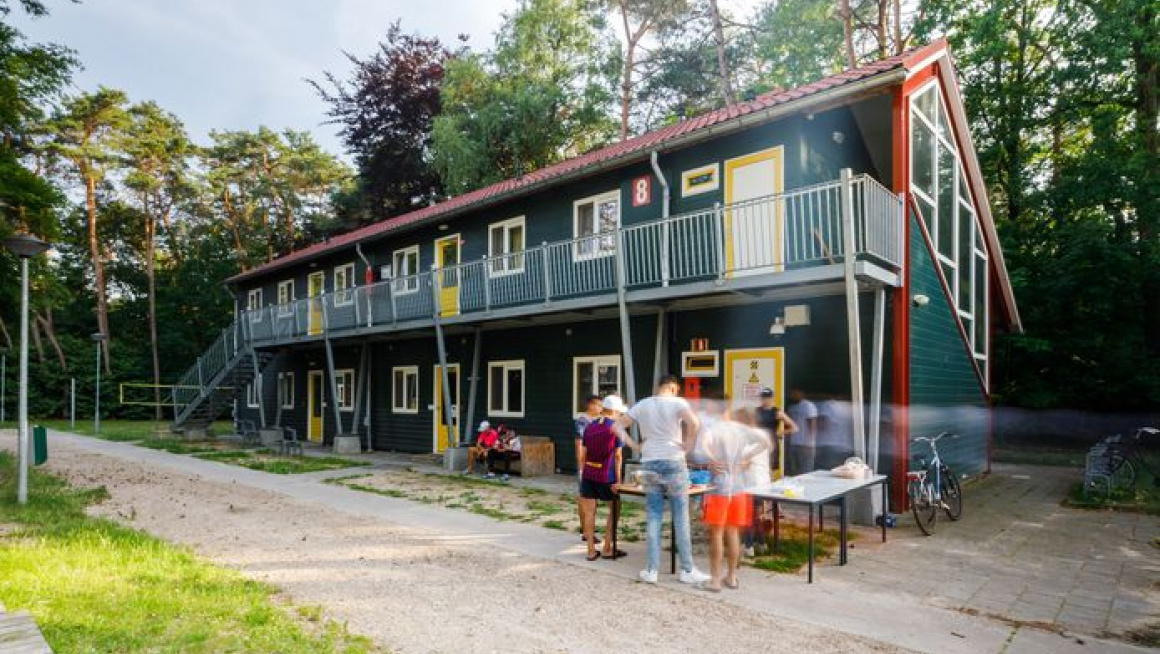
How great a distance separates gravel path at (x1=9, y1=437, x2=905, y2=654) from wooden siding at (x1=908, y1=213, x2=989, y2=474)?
235 inches

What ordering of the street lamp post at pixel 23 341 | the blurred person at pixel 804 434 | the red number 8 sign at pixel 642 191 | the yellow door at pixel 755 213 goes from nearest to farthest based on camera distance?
the street lamp post at pixel 23 341
the blurred person at pixel 804 434
the yellow door at pixel 755 213
the red number 8 sign at pixel 642 191

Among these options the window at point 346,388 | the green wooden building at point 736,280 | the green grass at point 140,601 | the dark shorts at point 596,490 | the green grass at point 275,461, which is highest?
the green wooden building at point 736,280

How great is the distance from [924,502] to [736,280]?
372cm

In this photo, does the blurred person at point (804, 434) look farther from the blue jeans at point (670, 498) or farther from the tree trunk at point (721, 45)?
the tree trunk at point (721, 45)

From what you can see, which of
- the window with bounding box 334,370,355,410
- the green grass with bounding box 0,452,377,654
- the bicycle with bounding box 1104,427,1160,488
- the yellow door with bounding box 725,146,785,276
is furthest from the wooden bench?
the bicycle with bounding box 1104,427,1160,488

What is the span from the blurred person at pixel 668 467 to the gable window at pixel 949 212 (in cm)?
646

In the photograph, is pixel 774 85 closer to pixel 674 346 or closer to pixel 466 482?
pixel 674 346

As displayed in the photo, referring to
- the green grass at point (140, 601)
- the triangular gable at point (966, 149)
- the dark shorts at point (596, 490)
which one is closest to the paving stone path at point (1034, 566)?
the dark shorts at point (596, 490)

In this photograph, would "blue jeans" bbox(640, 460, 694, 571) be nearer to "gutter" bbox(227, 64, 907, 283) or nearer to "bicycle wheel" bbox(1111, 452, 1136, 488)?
"gutter" bbox(227, 64, 907, 283)

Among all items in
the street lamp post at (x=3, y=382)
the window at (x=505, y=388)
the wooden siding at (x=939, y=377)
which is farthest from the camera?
the street lamp post at (x=3, y=382)

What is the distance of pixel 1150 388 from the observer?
1823 cm

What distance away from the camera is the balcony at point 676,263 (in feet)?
29.1

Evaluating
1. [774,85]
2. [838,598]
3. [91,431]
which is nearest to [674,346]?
[838,598]

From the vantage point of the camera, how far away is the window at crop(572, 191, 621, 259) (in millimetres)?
13156
